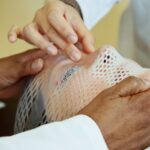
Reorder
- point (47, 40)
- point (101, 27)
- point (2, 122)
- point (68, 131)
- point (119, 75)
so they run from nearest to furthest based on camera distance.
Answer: point (68, 131) < point (119, 75) < point (47, 40) < point (2, 122) < point (101, 27)

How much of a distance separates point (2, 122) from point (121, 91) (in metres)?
0.48

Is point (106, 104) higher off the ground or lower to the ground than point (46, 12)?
lower

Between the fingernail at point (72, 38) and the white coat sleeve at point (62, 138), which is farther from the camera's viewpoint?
the fingernail at point (72, 38)

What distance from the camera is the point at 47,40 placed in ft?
2.66

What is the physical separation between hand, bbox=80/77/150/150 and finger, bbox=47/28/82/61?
15 centimetres

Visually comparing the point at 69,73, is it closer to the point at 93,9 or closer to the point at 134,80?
the point at 134,80

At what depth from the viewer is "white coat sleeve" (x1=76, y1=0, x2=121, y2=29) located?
115 centimetres

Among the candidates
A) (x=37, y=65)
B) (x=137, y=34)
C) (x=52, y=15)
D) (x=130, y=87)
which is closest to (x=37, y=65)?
(x=37, y=65)

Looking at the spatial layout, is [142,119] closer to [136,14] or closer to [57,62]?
[57,62]

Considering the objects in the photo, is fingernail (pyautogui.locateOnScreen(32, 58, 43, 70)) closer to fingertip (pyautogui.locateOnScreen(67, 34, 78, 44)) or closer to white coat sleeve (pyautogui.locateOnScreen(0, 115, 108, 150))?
fingertip (pyautogui.locateOnScreen(67, 34, 78, 44))

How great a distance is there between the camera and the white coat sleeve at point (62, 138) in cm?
56

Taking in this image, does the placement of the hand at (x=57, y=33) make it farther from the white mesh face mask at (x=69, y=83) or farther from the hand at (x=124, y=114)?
the hand at (x=124, y=114)

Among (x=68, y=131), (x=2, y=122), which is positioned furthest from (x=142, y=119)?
(x=2, y=122)

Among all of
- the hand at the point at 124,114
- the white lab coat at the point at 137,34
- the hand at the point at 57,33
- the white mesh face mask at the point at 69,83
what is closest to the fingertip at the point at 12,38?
the hand at the point at 57,33
